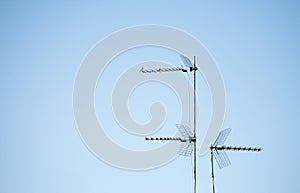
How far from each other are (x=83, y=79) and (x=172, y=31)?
3693mm

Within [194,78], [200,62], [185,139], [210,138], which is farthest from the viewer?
[200,62]

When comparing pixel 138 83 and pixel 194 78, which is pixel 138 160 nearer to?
pixel 138 83

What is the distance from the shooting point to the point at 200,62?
970cm

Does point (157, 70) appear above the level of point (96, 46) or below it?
below

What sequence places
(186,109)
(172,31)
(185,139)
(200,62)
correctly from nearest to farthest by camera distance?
1. (185,139)
2. (186,109)
3. (200,62)
4. (172,31)

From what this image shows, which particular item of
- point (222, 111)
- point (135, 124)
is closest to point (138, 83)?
point (135, 124)

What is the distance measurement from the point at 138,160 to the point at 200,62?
3.98m

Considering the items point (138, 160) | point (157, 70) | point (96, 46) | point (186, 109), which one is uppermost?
point (96, 46)

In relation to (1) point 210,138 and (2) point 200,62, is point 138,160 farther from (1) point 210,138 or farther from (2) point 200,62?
(2) point 200,62

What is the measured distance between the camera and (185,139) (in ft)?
23.7

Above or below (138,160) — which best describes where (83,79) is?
above

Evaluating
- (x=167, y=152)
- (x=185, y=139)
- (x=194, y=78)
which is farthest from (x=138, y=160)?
(x=194, y=78)

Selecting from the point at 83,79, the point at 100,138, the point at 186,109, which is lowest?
the point at 100,138

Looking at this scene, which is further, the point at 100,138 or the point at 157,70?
the point at 100,138
